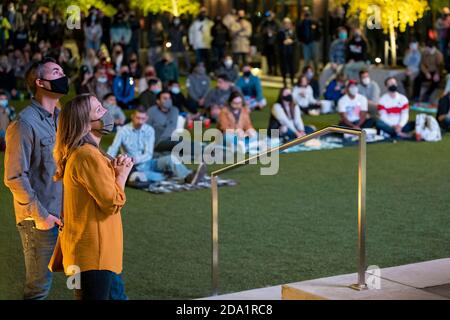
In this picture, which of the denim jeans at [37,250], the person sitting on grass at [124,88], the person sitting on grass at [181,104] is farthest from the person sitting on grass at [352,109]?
the denim jeans at [37,250]

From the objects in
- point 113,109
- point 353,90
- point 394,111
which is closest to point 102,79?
point 113,109

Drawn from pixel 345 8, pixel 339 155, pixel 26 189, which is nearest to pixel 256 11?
pixel 345 8

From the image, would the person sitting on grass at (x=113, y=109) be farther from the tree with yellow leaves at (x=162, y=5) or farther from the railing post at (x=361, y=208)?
the tree with yellow leaves at (x=162, y=5)

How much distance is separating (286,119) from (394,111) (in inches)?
75.4

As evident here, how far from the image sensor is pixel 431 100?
21953 mm

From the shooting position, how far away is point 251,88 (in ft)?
69.7

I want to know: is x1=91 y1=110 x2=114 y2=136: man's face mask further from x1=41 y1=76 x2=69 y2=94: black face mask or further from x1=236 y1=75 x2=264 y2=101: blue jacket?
x1=236 y1=75 x2=264 y2=101: blue jacket

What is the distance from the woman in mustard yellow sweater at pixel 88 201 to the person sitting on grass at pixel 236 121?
9599 millimetres

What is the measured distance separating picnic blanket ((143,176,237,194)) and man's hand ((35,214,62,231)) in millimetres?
6109

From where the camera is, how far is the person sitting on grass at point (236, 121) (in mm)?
15836

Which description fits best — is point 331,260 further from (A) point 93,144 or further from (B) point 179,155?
(B) point 179,155

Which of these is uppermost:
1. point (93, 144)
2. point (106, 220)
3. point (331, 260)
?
point (93, 144)

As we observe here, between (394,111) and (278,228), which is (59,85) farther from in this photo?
(394,111)

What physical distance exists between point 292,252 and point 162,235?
1545 mm
